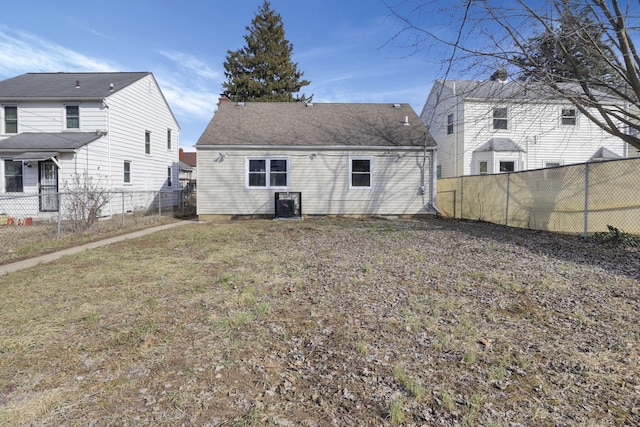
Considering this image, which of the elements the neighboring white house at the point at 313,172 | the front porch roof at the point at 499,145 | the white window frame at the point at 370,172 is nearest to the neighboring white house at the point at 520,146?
the front porch roof at the point at 499,145

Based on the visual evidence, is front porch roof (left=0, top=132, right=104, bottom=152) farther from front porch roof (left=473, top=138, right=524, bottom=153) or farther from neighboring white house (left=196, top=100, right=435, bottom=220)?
front porch roof (left=473, top=138, right=524, bottom=153)

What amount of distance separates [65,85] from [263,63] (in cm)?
1659

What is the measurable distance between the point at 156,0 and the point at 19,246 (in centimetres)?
793

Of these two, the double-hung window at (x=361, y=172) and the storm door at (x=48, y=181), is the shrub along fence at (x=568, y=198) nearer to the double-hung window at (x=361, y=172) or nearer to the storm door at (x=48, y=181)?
the double-hung window at (x=361, y=172)

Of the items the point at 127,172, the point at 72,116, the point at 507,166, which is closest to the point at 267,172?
the point at 127,172

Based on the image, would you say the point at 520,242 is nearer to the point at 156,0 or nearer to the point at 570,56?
the point at 570,56

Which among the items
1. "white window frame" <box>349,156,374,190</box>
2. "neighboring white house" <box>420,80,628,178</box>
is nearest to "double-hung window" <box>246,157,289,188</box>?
"white window frame" <box>349,156,374,190</box>

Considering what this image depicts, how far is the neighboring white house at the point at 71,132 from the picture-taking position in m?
13.0

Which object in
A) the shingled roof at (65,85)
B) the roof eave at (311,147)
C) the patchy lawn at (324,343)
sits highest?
the shingled roof at (65,85)

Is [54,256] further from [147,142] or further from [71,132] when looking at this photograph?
[147,142]

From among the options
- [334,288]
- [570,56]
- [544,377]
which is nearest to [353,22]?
[570,56]

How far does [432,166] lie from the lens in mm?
13969

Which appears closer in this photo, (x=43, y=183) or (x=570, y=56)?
(x=570, y=56)

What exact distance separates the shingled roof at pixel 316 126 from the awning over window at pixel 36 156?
521cm
